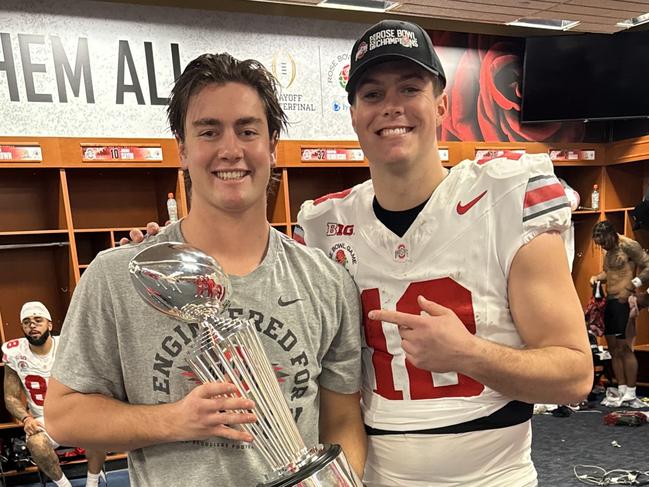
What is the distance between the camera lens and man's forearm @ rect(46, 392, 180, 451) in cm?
94

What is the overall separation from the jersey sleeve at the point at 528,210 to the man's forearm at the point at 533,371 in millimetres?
208

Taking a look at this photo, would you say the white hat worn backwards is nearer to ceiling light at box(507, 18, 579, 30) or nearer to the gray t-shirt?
the gray t-shirt

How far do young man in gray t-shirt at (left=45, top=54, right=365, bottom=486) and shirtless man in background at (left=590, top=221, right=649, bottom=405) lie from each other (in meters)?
5.03

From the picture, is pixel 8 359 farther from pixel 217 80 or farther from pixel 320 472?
pixel 320 472

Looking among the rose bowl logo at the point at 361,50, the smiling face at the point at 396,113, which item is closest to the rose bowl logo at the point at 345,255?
the smiling face at the point at 396,113

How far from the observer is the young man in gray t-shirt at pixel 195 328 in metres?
0.99

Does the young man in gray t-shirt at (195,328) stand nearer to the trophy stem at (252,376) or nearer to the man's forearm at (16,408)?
the trophy stem at (252,376)

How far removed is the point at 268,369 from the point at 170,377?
9.3 inches

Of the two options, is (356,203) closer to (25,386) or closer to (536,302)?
(536,302)

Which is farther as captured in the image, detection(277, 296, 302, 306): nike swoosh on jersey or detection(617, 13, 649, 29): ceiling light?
detection(617, 13, 649, 29): ceiling light

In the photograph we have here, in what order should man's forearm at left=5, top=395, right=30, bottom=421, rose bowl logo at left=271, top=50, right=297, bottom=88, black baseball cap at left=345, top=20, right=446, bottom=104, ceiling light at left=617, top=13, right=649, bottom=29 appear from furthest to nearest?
1. ceiling light at left=617, top=13, right=649, bottom=29
2. rose bowl logo at left=271, top=50, right=297, bottom=88
3. man's forearm at left=5, top=395, right=30, bottom=421
4. black baseball cap at left=345, top=20, right=446, bottom=104

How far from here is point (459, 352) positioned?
103 cm

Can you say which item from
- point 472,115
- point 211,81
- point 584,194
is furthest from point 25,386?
point 584,194

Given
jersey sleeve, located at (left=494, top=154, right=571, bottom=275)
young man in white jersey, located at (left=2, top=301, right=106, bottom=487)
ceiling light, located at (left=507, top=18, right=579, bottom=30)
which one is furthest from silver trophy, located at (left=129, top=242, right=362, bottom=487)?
ceiling light, located at (left=507, top=18, right=579, bottom=30)
